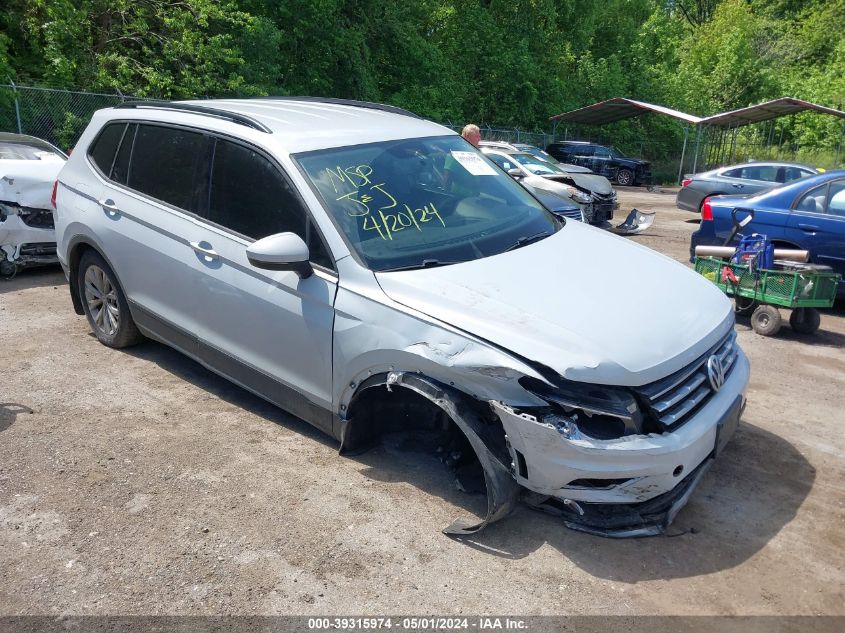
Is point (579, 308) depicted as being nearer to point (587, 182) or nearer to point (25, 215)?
point (25, 215)

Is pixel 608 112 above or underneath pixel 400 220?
underneath

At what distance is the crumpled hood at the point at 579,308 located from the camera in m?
3.15

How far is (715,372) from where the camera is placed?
3623 mm

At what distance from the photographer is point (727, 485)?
3986 mm

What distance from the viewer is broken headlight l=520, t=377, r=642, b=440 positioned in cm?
313

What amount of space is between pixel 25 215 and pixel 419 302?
6223 millimetres

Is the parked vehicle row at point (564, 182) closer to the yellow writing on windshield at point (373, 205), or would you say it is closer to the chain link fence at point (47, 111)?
the chain link fence at point (47, 111)

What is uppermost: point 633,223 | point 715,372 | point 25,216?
point 715,372

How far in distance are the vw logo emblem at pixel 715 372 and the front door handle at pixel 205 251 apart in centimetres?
283

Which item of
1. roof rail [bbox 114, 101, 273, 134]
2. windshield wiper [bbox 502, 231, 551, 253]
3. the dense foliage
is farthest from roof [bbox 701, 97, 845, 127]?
roof rail [bbox 114, 101, 273, 134]

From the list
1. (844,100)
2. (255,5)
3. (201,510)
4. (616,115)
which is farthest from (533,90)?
(201,510)

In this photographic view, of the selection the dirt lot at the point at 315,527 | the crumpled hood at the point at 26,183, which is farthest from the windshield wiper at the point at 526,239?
the crumpled hood at the point at 26,183

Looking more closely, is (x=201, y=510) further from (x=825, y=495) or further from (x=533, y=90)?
(x=533, y=90)

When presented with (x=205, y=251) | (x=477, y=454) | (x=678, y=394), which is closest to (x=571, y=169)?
(x=205, y=251)
